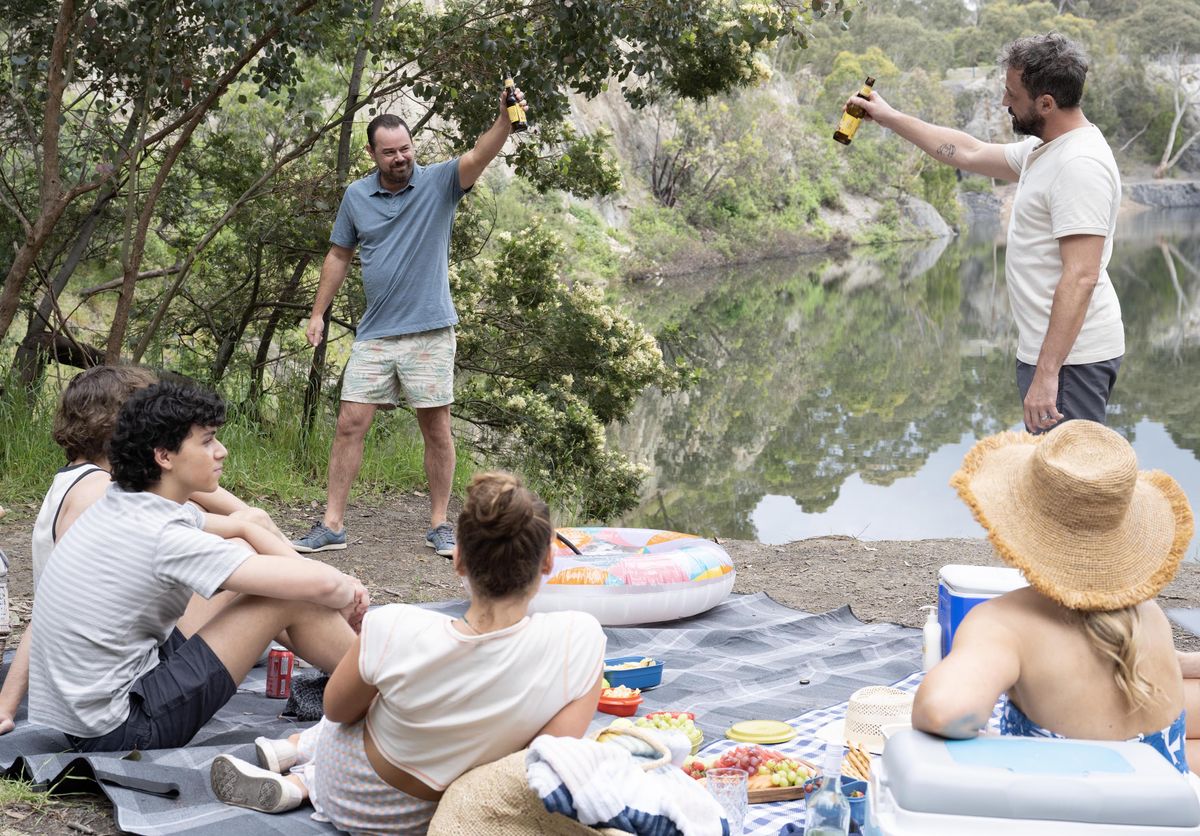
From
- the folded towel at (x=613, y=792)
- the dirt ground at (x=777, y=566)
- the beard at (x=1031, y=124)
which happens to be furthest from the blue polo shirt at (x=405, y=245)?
the folded towel at (x=613, y=792)

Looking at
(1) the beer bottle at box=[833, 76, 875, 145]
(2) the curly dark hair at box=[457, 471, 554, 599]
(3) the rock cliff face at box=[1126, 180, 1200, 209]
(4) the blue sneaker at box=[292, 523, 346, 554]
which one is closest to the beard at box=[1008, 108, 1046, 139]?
(1) the beer bottle at box=[833, 76, 875, 145]

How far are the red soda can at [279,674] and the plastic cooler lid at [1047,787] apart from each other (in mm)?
2207

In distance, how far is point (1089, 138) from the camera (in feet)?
12.1

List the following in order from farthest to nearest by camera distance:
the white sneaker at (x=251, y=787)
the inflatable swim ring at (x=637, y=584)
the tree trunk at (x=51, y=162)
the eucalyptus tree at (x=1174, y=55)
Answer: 1. the eucalyptus tree at (x=1174, y=55)
2. the tree trunk at (x=51, y=162)
3. the inflatable swim ring at (x=637, y=584)
4. the white sneaker at (x=251, y=787)

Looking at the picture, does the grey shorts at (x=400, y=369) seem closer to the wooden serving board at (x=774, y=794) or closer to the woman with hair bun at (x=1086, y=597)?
the wooden serving board at (x=774, y=794)

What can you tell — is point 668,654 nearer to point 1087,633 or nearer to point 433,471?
point 433,471

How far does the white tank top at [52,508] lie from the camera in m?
3.20

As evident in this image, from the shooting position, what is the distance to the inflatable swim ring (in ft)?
15.1

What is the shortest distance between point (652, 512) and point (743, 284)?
17419 mm

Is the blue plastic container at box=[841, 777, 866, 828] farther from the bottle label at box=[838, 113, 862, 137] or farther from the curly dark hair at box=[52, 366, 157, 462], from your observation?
the bottle label at box=[838, 113, 862, 137]

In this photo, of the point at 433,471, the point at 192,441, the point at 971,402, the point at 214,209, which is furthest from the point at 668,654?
the point at 971,402

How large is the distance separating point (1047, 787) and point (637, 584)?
2.85m

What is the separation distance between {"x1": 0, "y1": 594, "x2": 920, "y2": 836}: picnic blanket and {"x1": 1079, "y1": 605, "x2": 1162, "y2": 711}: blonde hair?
36.8 inches

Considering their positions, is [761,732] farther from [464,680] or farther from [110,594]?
[110,594]
